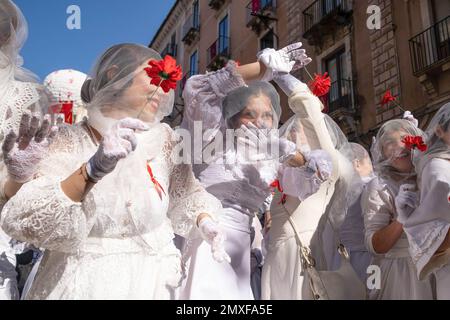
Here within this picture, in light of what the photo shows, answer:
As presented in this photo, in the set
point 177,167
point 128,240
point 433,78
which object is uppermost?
point 433,78

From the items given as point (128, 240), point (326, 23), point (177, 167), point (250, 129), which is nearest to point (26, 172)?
point (128, 240)

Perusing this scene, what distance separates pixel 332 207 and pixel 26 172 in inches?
65.0

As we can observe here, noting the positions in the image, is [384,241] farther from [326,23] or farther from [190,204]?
[326,23]

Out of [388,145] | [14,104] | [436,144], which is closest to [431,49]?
[388,145]

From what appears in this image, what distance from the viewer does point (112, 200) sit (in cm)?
171

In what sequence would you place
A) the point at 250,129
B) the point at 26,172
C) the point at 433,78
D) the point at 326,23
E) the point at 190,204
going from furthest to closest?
the point at 326,23 → the point at 433,78 → the point at 250,129 → the point at 190,204 → the point at 26,172

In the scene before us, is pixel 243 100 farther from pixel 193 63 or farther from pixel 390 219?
pixel 193 63

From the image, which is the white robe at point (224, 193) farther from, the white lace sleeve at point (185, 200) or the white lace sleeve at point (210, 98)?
the white lace sleeve at point (185, 200)

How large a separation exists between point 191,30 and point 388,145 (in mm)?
20506

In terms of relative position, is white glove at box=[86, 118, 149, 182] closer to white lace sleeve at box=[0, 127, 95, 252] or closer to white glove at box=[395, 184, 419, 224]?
white lace sleeve at box=[0, 127, 95, 252]

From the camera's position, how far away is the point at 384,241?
2.63 meters

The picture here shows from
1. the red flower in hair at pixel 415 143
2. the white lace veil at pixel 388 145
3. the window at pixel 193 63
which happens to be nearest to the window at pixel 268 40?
the window at pixel 193 63

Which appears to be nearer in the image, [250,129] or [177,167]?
[177,167]

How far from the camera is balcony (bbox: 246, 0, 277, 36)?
52.1 feet
